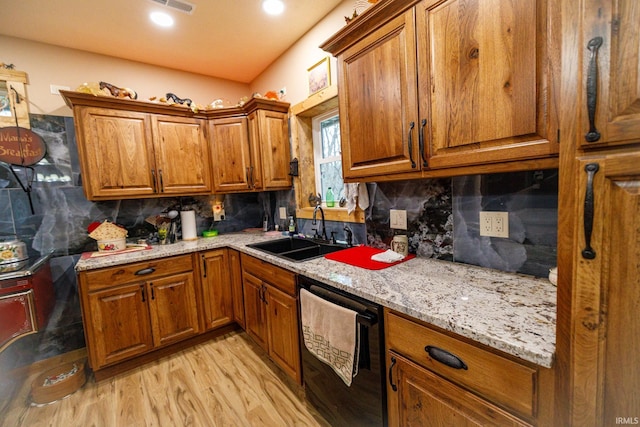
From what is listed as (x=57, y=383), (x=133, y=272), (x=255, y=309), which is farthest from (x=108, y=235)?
(x=255, y=309)

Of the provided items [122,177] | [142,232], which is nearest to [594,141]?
[122,177]

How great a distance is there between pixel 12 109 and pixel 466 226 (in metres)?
3.37

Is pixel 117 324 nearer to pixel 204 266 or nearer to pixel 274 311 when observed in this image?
pixel 204 266

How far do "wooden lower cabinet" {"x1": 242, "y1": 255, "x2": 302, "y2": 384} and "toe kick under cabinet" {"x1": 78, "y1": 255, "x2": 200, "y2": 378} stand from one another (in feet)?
1.74

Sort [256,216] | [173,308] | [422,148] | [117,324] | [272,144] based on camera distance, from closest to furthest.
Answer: [422,148] < [117,324] < [173,308] < [272,144] < [256,216]

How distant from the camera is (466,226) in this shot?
1.35 meters

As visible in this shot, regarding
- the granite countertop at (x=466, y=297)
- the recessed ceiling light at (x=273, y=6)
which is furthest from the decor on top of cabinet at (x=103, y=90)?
the granite countertop at (x=466, y=297)

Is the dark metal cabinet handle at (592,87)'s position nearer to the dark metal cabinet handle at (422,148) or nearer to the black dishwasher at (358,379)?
the dark metal cabinet handle at (422,148)

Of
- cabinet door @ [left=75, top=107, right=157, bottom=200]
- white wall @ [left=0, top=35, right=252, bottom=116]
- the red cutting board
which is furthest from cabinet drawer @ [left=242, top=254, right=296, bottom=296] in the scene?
white wall @ [left=0, top=35, right=252, bottom=116]

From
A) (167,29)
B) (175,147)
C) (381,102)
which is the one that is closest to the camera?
(381,102)

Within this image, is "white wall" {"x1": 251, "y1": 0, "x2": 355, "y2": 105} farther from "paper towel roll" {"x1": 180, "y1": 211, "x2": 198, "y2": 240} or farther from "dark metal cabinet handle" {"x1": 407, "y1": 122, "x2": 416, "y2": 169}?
"paper towel roll" {"x1": 180, "y1": 211, "x2": 198, "y2": 240}

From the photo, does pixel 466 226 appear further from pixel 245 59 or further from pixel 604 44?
pixel 245 59

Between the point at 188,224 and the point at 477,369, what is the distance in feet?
8.61

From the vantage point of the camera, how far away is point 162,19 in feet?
6.51
